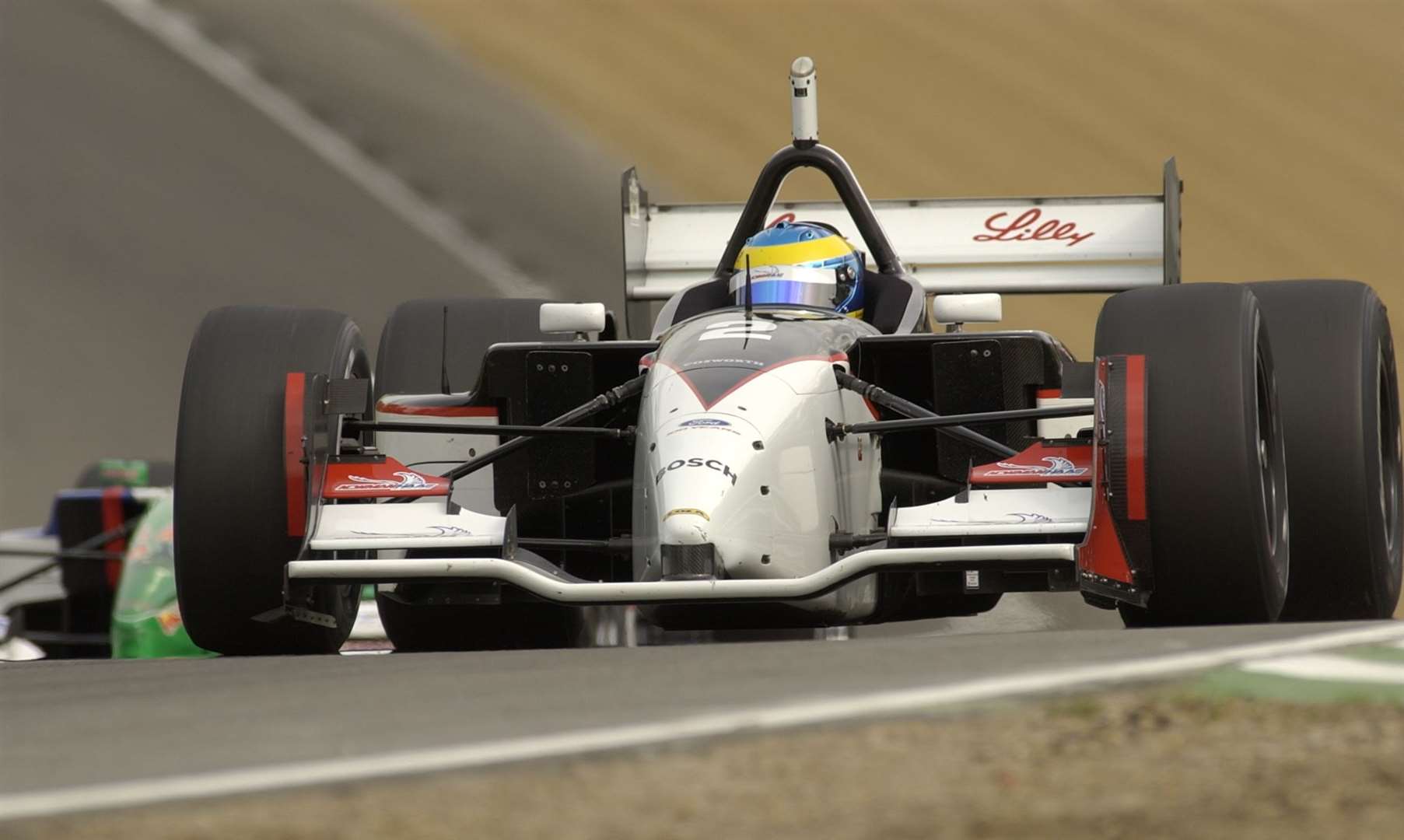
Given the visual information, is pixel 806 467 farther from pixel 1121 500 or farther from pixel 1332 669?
pixel 1332 669

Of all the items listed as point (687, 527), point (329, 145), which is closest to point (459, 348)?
point (687, 527)

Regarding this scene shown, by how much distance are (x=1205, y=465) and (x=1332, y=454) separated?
1234 mm

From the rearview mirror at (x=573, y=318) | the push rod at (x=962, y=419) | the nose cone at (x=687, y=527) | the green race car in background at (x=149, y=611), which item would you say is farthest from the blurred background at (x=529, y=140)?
the nose cone at (x=687, y=527)

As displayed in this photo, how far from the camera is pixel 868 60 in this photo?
121 ft

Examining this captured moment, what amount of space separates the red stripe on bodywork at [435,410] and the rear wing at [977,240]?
7.17ft

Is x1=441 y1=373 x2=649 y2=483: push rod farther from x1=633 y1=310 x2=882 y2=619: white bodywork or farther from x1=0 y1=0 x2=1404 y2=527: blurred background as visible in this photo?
x1=0 y1=0 x2=1404 y2=527: blurred background

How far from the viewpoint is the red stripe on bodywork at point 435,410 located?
302 inches

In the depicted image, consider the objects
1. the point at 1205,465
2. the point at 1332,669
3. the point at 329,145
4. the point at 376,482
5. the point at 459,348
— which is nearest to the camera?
the point at 1332,669

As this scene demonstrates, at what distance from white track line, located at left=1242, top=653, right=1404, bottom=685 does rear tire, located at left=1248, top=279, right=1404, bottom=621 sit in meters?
2.76

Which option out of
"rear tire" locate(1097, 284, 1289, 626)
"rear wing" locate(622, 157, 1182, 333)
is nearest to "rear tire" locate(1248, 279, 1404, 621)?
"rear tire" locate(1097, 284, 1289, 626)

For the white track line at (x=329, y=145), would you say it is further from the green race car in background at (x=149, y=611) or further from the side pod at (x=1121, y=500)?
the side pod at (x=1121, y=500)

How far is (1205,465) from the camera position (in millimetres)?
6234

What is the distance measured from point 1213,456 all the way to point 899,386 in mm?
1558

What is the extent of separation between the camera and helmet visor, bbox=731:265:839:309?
802 centimetres
